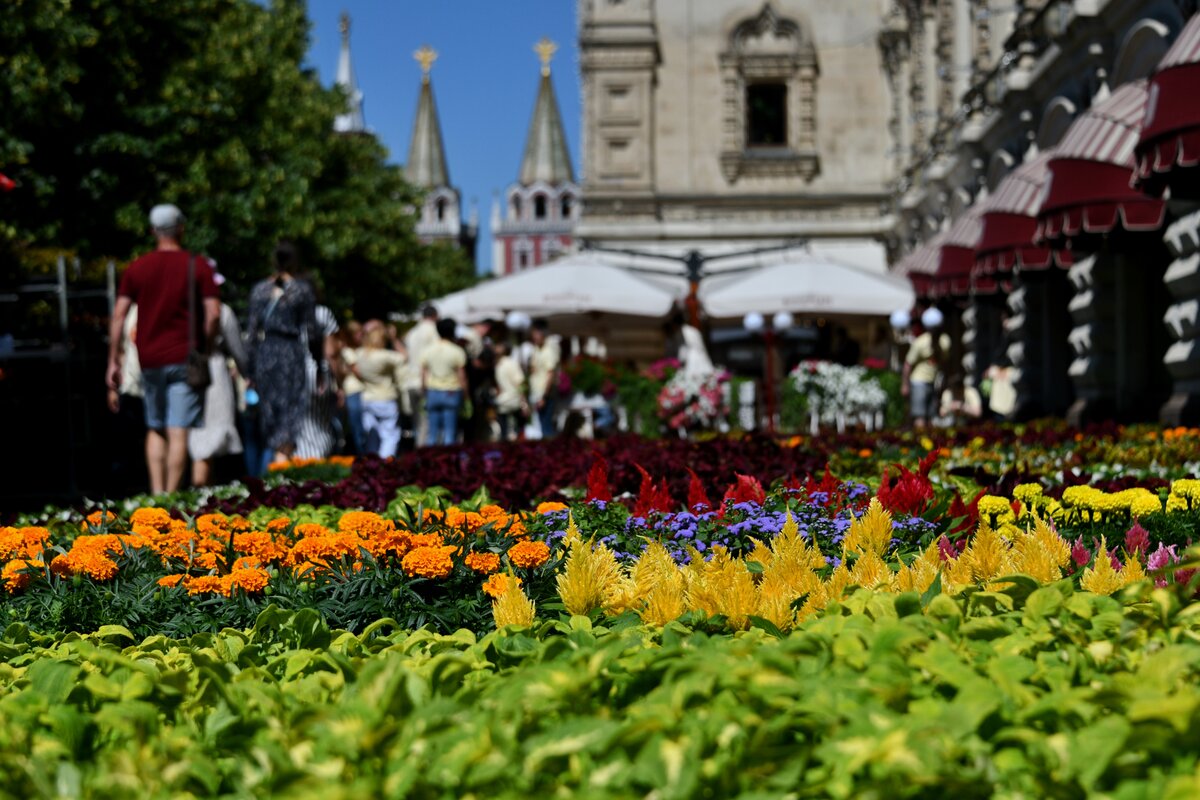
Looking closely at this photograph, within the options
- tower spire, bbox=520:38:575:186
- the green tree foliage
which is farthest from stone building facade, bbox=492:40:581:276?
the green tree foliage

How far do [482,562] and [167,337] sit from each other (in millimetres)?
5609

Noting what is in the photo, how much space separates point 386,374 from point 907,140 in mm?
21474

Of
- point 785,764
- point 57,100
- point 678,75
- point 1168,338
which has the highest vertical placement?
point 678,75

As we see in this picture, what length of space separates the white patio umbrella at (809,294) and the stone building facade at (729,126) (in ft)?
42.4

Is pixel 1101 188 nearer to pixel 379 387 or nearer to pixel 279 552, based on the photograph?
pixel 379 387

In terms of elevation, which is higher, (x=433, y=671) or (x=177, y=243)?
(x=177, y=243)

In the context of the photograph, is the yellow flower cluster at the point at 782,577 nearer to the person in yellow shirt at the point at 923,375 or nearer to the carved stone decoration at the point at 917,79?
the person in yellow shirt at the point at 923,375

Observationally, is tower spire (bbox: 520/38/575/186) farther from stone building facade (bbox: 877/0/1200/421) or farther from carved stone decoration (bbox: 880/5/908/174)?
stone building facade (bbox: 877/0/1200/421)

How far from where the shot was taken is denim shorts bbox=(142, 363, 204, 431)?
9203 millimetres

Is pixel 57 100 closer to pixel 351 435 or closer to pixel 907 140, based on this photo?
pixel 351 435

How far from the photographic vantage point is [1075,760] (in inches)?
90.0

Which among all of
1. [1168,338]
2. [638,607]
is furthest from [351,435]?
[638,607]

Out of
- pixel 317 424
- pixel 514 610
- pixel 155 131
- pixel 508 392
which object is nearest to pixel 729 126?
pixel 155 131

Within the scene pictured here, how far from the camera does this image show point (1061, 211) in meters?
13.1
